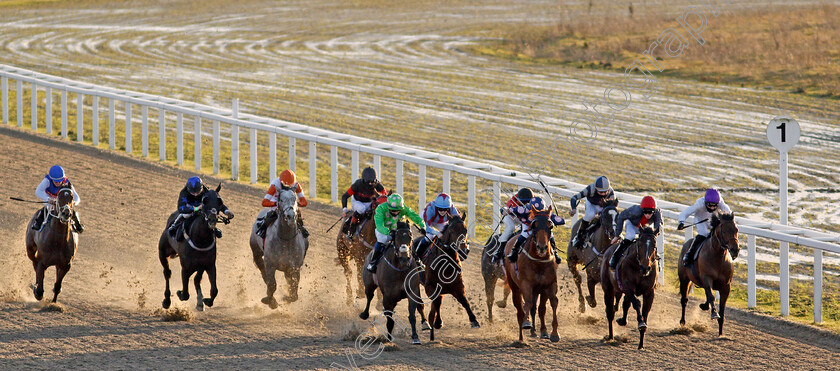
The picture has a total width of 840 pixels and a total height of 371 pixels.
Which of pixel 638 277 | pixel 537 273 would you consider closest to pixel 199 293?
pixel 537 273

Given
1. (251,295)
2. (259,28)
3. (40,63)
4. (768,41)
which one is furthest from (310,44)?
(251,295)

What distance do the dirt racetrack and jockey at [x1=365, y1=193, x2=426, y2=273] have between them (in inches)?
30.4

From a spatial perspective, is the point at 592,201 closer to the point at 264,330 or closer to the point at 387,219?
the point at 387,219

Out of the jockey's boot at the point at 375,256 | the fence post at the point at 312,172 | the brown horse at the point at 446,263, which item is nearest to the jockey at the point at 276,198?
the jockey's boot at the point at 375,256

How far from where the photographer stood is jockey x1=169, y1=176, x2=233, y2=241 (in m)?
12.1

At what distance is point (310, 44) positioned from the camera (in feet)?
125

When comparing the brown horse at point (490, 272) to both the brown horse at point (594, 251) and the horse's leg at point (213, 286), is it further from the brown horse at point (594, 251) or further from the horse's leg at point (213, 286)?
the horse's leg at point (213, 286)

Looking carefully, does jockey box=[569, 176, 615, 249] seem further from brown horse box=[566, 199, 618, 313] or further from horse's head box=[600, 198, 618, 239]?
horse's head box=[600, 198, 618, 239]

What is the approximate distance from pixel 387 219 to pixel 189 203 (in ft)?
7.69

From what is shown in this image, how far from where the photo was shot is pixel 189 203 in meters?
12.2

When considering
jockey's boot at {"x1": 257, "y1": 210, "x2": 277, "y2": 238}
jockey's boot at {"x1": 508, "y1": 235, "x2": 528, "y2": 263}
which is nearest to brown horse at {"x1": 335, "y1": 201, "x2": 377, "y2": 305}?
jockey's boot at {"x1": 257, "y1": 210, "x2": 277, "y2": 238}

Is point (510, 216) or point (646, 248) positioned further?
point (510, 216)

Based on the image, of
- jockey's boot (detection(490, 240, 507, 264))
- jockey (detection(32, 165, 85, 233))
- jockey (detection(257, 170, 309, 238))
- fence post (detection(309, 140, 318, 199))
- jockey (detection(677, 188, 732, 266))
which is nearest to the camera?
jockey (detection(677, 188, 732, 266))

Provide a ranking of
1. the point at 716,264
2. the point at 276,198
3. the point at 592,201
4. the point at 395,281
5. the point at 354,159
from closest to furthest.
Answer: the point at 395,281, the point at 716,264, the point at 592,201, the point at 276,198, the point at 354,159
